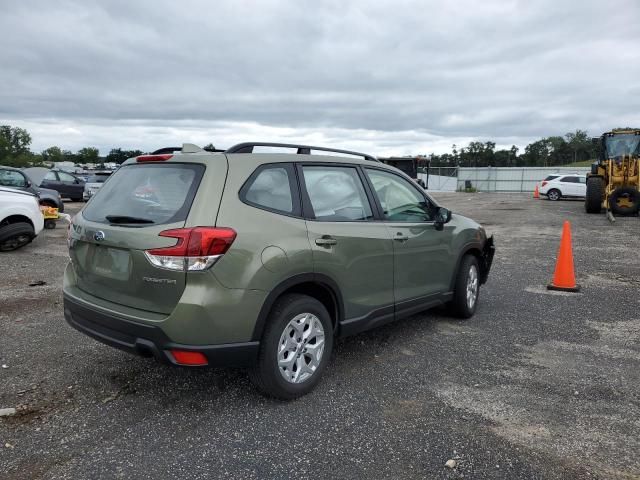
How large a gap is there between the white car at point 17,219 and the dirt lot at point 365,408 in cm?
435

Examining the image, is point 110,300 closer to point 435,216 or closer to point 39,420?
point 39,420

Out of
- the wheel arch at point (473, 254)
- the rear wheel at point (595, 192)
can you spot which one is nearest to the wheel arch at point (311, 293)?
the wheel arch at point (473, 254)

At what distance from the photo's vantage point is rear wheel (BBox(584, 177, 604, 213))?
1894cm

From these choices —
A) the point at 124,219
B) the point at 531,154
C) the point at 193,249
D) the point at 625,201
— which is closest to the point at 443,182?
the point at 625,201

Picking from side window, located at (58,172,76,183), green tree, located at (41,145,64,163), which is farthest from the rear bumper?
green tree, located at (41,145,64,163)

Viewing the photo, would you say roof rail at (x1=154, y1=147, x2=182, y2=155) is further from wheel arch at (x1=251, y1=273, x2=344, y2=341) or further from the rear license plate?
wheel arch at (x1=251, y1=273, x2=344, y2=341)

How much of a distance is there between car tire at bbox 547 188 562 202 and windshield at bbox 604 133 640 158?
10629 millimetres

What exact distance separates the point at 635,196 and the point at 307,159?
58.6 ft

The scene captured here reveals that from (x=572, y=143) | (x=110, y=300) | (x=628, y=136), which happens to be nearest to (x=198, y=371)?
(x=110, y=300)

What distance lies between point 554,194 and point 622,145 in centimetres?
1109

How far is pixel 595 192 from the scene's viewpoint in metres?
19.0

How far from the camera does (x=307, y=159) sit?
396cm

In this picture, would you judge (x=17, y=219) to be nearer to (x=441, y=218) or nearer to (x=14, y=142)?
(x=441, y=218)

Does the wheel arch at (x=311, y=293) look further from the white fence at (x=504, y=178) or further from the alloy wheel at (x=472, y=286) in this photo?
the white fence at (x=504, y=178)
